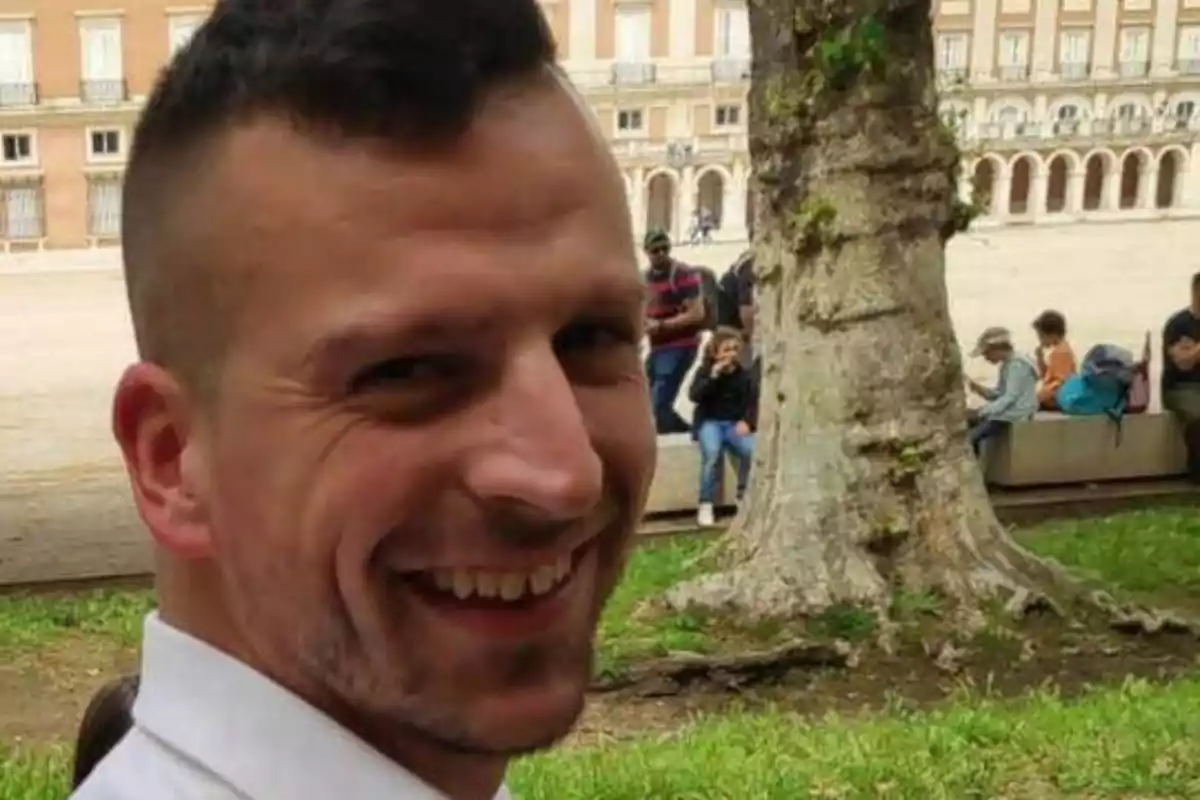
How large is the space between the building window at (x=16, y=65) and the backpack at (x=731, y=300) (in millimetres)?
12495

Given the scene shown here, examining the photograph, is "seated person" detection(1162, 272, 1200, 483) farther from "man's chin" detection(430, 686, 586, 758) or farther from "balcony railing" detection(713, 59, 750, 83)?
"balcony railing" detection(713, 59, 750, 83)

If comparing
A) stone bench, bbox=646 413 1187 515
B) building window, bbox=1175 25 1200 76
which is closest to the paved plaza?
building window, bbox=1175 25 1200 76

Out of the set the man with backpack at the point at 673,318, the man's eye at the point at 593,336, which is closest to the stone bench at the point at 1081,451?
the man with backpack at the point at 673,318

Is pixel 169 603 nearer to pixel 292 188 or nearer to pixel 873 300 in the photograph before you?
pixel 292 188

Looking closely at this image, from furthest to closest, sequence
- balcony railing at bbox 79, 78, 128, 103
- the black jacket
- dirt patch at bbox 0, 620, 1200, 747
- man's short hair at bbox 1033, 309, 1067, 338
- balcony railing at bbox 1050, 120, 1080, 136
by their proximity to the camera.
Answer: balcony railing at bbox 1050, 120, 1080, 136 → balcony railing at bbox 79, 78, 128, 103 → man's short hair at bbox 1033, 309, 1067, 338 → the black jacket → dirt patch at bbox 0, 620, 1200, 747

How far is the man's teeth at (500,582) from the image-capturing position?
871 mm

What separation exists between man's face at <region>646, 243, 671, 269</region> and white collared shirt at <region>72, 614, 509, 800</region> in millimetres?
7790

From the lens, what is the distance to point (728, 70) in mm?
21172

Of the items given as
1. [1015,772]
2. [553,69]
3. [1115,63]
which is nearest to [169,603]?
[553,69]

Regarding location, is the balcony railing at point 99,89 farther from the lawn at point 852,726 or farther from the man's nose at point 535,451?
the man's nose at point 535,451

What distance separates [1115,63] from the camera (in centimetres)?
2295

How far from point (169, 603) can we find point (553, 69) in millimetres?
353

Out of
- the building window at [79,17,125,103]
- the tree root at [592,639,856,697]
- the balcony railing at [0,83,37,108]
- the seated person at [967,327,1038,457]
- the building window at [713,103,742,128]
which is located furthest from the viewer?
the building window at [713,103,742,128]

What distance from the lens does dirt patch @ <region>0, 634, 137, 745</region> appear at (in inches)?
209
